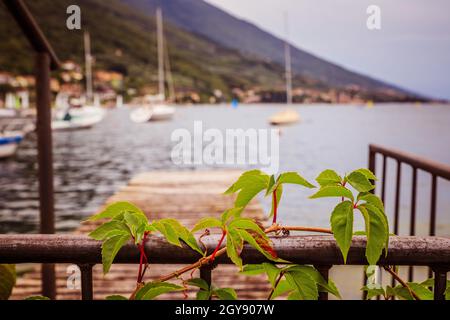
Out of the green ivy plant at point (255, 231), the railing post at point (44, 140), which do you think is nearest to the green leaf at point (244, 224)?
the green ivy plant at point (255, 231)

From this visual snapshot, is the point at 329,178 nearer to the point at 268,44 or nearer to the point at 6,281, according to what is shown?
the point at 6,281

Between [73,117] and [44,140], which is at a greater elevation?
[73,117]

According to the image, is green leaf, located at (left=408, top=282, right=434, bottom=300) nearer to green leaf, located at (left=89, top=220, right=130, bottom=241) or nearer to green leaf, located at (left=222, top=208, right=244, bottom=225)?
green leaf, located at (left=222, top=208, right=244, bottom=225)

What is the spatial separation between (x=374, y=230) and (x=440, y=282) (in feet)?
0.56

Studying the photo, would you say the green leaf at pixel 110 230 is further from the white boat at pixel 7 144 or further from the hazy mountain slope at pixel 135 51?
the hazy mountain slope at pixel 135 51

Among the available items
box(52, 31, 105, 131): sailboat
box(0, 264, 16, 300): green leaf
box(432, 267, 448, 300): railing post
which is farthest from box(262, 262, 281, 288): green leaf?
box(52, 31, 105, 131): sailboat

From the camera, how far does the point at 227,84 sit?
50.8 m

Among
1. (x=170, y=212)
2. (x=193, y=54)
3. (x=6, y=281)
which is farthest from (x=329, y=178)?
(x=193, y=54)

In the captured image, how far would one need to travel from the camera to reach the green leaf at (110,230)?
582mm

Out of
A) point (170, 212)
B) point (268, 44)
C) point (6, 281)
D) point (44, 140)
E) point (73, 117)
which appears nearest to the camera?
point (6, 281)

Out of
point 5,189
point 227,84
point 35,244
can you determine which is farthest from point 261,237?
point 227,84

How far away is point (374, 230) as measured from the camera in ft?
1.85

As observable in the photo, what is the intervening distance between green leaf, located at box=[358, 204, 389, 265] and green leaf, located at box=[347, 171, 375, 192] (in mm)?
24
